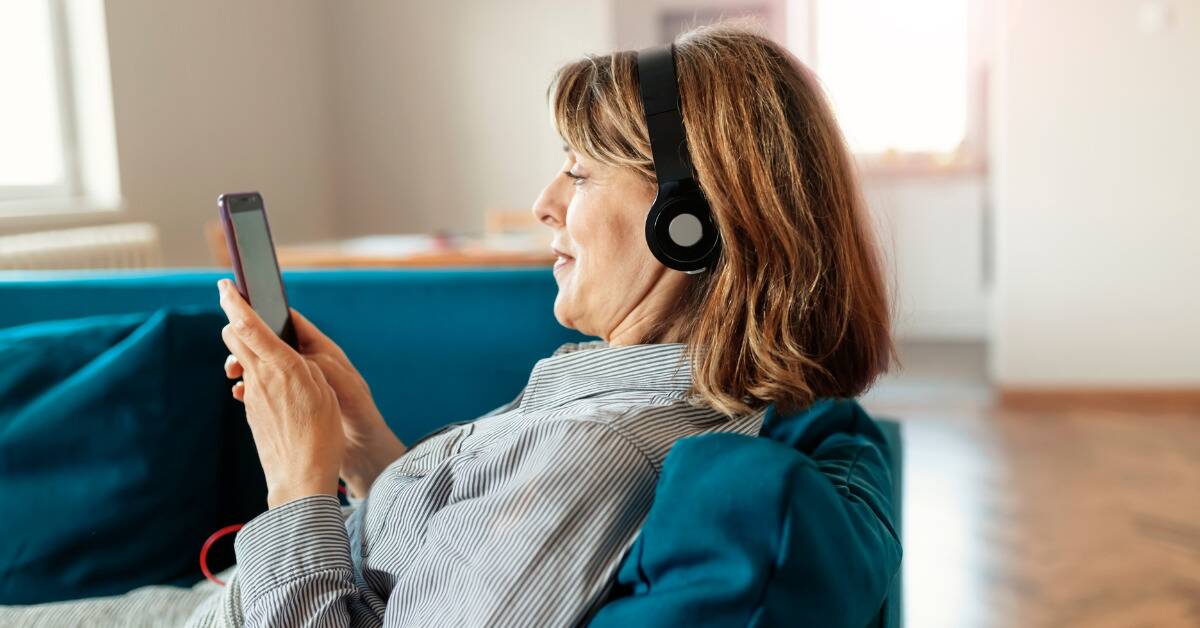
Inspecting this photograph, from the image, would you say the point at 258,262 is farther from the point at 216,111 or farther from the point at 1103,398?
the point at 1103,398

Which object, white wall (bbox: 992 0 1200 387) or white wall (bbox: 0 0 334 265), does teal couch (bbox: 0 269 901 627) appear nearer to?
white wall (bbox: 0 0 334 265)

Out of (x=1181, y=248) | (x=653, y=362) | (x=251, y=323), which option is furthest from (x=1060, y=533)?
(x=251, y=323)

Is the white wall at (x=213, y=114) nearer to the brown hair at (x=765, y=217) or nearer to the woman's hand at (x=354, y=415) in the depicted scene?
the woman's hand at (x=354, y=415)

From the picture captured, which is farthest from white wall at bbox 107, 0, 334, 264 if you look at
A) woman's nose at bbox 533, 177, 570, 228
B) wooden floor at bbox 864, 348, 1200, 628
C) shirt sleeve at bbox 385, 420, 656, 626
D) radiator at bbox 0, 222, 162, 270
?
shirt sleeve at bbox 385, 420, 656, 626

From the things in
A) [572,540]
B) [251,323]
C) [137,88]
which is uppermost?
[137,88]

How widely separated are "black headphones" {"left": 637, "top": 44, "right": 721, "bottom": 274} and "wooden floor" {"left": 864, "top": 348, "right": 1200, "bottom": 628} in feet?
4.24

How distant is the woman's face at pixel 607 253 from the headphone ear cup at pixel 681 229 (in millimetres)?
60

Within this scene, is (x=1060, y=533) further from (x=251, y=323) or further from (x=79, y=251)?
(x=79, y=251)

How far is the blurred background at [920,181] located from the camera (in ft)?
10.2

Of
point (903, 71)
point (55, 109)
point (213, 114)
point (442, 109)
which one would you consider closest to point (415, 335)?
point (55, 109)

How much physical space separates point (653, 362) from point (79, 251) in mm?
3201

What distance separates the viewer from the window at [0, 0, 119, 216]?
393cm

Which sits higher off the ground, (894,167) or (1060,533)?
(894,167)

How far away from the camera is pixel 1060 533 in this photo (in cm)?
298
